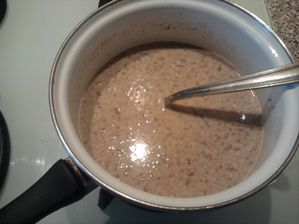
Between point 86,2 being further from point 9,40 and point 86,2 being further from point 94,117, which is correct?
point 94,117

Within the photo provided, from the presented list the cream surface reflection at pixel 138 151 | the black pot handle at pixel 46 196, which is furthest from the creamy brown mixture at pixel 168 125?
the black pot handle at pixel 46 196

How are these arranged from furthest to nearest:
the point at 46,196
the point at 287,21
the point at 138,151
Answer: the point at 287,21 < the point at 138,151 < the point at 46,196

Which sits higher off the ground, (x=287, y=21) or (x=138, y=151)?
(x=287, y=21)

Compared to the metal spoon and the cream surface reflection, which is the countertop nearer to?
the metal spoon

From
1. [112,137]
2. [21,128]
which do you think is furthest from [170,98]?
[21,128]

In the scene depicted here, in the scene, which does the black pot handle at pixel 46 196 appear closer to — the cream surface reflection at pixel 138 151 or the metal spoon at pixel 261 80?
the cream surface reflection at pixel 138 151

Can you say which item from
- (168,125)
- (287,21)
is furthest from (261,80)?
(287,21)

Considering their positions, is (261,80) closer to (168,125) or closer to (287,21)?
(168,125)
